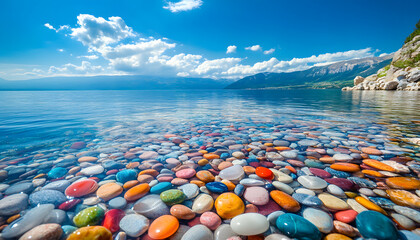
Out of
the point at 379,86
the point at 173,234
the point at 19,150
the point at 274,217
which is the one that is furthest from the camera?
the point at 379,86

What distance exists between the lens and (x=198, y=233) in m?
1.78

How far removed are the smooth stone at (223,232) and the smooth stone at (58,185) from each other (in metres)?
2.46

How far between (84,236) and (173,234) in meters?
0.87

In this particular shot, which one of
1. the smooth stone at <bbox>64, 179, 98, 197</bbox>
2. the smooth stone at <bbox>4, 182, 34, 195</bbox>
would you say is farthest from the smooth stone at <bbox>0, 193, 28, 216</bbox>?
the smooth stone at <bbox>64, 179, 98, 197</bbox>

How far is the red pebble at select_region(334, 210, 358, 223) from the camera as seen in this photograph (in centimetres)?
189

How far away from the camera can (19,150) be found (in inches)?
179

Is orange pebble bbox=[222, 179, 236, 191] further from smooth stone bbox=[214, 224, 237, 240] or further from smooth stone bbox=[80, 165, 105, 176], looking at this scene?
smooth stone bbox=[80, 165, 105, 176]

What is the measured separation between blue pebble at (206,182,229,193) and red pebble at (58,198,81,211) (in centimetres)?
183

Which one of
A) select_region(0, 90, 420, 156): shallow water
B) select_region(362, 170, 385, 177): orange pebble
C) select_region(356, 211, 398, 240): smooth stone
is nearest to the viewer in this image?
select_region(356, 211, 398, 240): smooth stone

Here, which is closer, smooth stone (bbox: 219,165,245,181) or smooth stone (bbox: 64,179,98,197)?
smooth stone (bbox: 64,179,98,197)

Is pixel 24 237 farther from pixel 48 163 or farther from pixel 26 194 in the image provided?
pixel 48 163

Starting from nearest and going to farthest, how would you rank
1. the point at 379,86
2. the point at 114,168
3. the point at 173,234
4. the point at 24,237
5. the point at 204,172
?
the point at 24,237, the point at 173,234, the point at 204,172, the point at 114,168, the point at 379,86

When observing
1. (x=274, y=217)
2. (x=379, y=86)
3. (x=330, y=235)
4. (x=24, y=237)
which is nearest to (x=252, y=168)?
(x=274, y=217)

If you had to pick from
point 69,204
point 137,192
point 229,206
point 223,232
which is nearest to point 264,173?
point 229,206
